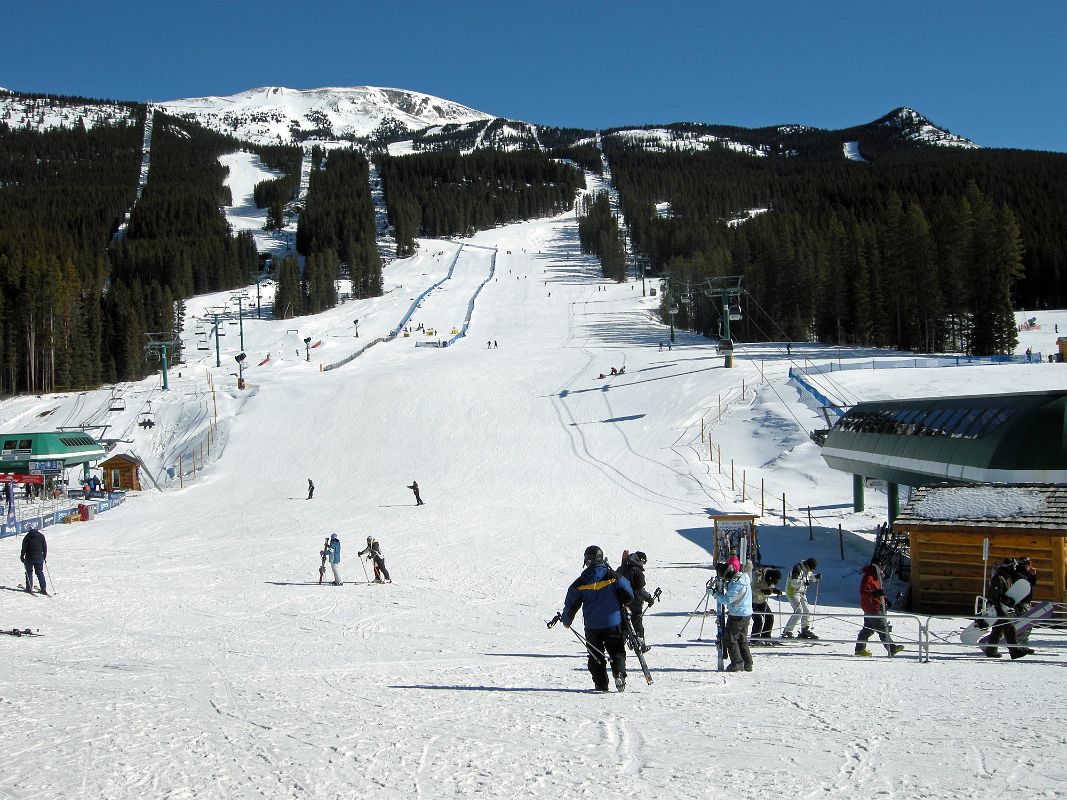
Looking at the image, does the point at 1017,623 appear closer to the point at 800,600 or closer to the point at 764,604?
the point at 800,600

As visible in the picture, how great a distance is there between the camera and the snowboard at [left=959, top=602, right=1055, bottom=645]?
9.58m

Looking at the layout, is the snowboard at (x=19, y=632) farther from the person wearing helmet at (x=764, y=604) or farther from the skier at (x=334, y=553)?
the person wearing helmet at (x=764, y=604)

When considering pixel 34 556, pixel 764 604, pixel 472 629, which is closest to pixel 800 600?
pixel 764 604

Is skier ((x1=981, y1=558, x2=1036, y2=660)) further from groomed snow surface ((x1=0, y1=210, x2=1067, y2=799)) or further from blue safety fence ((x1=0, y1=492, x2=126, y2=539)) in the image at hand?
blue safety fence ((x1=0, y1=492, x2=126, y2=539))

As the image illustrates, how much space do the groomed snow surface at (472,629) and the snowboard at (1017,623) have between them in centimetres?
36

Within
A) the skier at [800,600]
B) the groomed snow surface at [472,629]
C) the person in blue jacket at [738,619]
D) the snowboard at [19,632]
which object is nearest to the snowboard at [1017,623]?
the groomed snow surface at [472,629]

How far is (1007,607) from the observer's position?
10.2 metres

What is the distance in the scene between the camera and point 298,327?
8519 cm

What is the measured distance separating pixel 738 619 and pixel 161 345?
54.6 meters

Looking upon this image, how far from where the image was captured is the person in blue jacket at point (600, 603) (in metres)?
7.37

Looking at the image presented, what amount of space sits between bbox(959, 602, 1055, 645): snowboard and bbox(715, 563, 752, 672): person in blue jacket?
265 centimetres

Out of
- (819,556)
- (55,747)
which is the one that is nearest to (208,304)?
(819,556)

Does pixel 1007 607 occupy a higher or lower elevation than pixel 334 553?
higher

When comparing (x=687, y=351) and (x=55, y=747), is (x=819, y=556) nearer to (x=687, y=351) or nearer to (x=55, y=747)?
(x=55, y=747)
